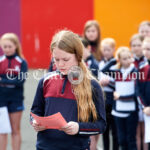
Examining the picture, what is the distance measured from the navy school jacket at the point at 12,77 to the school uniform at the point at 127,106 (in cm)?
120

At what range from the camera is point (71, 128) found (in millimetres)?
2146

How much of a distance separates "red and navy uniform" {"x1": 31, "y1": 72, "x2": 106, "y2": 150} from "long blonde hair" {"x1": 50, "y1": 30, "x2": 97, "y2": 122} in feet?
0.10

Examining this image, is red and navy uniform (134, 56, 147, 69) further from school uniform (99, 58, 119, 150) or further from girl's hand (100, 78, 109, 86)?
girl's hand (100, 78, 109, 86)

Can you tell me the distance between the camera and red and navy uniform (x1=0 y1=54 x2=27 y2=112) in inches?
168

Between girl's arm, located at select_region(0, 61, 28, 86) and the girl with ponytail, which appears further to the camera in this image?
girl's arm, located at select_region(0, 61, 28, 86)

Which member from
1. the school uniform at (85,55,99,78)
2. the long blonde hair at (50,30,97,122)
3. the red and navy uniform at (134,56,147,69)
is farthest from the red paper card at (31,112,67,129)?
the red and navy uniform at (134,56,147,69)

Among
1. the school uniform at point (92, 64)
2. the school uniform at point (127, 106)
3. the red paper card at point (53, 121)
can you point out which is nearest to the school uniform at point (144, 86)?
the school uniform at point (127, 106)

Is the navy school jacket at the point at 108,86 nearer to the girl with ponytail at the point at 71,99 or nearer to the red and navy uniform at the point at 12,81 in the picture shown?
the red and navy uniform at the point at 12,81

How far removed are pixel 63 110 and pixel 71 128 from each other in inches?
6.3

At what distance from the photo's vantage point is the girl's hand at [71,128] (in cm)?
214

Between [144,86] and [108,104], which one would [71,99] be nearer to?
[144,86]

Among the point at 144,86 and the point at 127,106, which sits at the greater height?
the point at 144,86

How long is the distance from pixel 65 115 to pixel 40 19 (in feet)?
26.7

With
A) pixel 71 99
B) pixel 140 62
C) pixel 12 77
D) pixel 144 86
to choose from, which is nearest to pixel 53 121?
pixel 71 99
